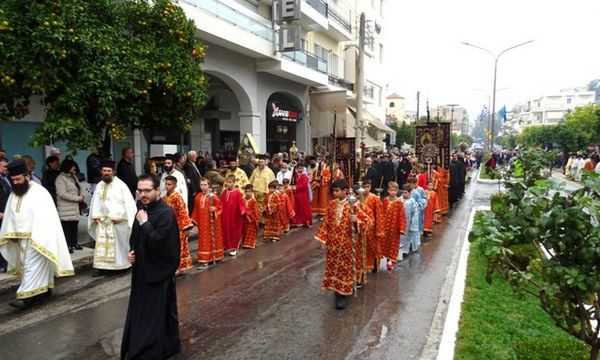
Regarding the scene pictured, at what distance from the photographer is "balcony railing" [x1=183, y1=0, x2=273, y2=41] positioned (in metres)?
13.9

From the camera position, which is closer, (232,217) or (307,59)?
(232,217)

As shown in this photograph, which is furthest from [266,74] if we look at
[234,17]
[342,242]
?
[342,242]

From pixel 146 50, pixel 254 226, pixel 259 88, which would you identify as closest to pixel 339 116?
pixel 259 88

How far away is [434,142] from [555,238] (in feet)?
37.2

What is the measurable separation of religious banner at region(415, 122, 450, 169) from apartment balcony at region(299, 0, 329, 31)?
8.92 m

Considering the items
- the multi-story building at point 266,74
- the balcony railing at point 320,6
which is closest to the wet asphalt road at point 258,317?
the multi-story building at point 266,74

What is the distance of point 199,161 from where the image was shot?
47.2 ft

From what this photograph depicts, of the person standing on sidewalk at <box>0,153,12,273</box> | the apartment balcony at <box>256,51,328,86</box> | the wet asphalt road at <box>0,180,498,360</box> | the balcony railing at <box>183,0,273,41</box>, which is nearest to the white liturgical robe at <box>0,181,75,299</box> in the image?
the wet asphalt road at <box>0,180,498,360</box>

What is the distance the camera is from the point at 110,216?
7.84 metres

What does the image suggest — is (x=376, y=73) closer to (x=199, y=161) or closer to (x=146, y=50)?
(x=199, y=161)

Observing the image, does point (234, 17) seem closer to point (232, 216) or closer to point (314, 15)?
point (314, 15)

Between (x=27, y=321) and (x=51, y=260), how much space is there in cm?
82

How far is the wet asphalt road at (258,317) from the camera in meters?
5.16

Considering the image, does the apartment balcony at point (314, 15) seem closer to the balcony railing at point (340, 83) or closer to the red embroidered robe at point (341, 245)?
the balcony railing at point (340, 83)
